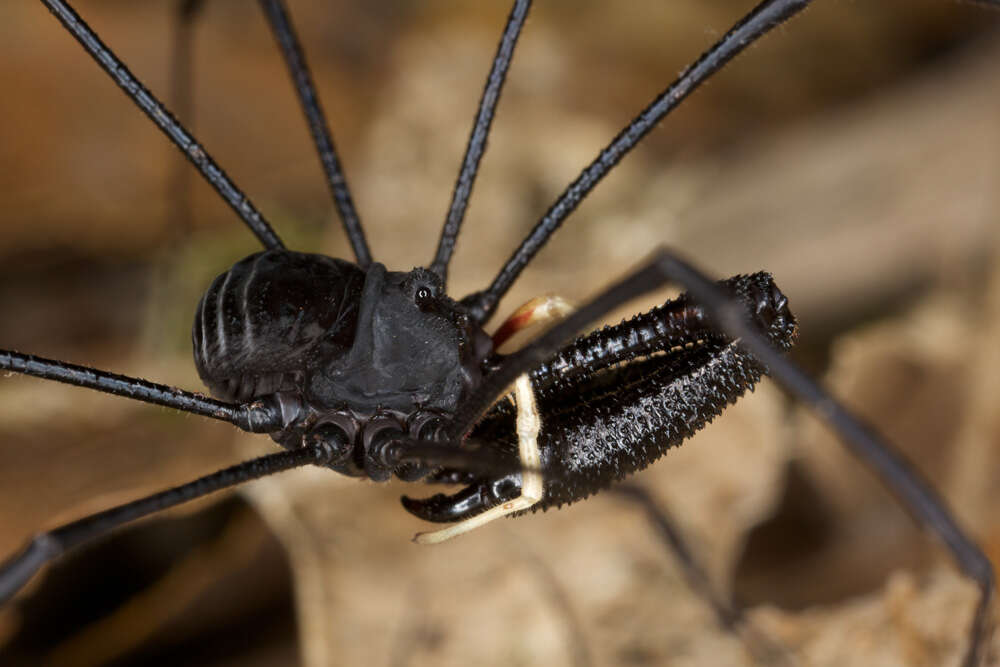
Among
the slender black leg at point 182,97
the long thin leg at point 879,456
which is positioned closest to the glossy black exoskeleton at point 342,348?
the long thin leg at point 879,456

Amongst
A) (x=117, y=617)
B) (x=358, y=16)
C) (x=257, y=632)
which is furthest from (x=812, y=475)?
(x=358, y=16)

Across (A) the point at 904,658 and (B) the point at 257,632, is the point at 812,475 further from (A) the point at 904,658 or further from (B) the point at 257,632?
(B) the point at 257,632

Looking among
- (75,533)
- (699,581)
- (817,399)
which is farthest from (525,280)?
(75,533)

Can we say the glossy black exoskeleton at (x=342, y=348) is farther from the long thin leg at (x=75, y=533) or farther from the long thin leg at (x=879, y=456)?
the long thin leg at (x=879, y=456)

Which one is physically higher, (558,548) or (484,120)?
(484,120)

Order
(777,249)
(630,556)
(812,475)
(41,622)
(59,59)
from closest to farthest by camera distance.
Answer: (41,622), (630,556), (812,475), (777,249), (59,59)

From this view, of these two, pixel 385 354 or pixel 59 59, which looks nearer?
pixel 385 354
